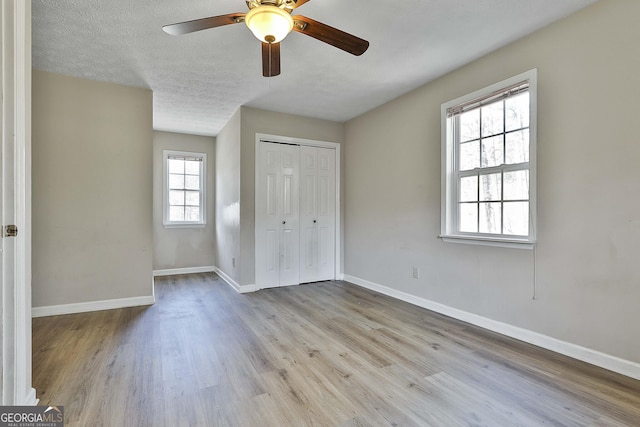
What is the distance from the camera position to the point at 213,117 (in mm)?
4691

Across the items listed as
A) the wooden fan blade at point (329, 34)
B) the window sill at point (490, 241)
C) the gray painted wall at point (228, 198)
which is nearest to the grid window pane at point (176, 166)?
the gray painted wall at point (228, 198)

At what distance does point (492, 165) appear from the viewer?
291cm

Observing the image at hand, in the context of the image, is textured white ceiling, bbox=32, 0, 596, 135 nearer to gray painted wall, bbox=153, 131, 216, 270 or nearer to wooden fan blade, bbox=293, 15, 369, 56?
wooden fan blade, bbox=293, 15, 369, 56

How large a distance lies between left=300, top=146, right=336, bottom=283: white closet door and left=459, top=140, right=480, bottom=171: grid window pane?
2172 mm

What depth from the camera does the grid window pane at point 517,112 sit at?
2.61m

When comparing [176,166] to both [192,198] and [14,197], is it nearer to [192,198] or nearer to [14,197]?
[192,198]

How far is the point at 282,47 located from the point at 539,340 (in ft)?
10.8

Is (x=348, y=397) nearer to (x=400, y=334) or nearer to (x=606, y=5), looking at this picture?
(x=400, y=334)

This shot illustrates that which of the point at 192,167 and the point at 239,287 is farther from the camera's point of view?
the point at 192,167

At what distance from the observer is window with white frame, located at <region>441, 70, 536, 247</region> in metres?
2.60

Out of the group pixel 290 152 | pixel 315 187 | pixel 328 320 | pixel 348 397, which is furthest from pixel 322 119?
pixel 348 397

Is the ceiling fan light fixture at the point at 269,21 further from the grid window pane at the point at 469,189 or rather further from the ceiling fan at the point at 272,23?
the grid window pane at the point at 469,189
